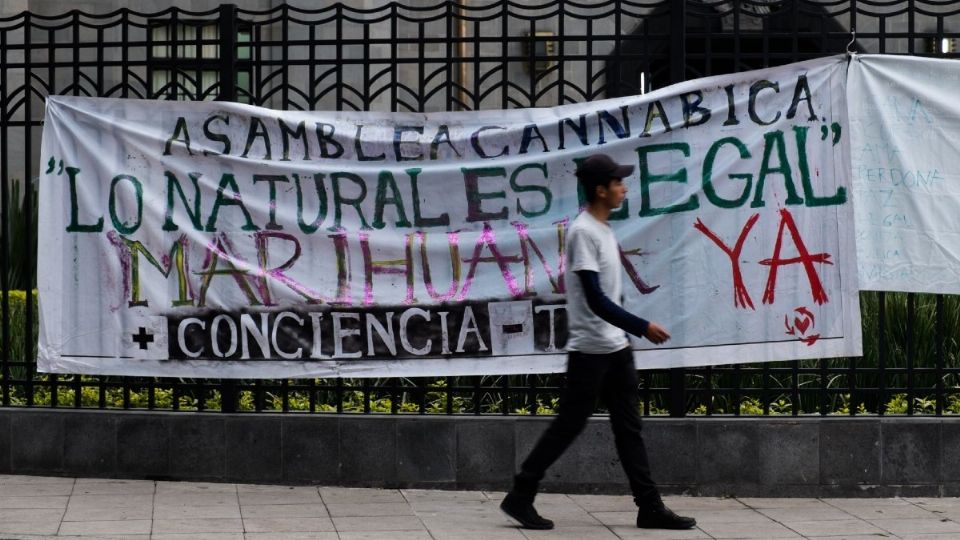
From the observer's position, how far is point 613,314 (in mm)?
6031

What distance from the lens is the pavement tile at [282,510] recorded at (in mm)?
6855

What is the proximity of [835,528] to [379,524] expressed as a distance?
2295 millimetres

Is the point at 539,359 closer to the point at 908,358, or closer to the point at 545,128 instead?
the point at 545,128

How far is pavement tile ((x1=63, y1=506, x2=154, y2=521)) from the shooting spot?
6.70 m

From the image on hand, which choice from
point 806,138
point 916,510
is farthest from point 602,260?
point 916,510

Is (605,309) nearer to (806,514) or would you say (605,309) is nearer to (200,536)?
(806,514)

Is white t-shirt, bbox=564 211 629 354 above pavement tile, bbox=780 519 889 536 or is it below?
above

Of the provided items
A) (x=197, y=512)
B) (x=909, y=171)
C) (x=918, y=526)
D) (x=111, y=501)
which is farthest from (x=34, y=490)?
(x=909, y=171)

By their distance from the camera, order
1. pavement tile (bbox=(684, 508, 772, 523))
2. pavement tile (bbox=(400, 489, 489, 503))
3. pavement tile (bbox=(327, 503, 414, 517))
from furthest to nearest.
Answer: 1. pavement tile (bbox=(400, 489, 489, 503))
2. pavement tile (bbox=(327, 503, 414, 517))
3. pavement tile (bbox=(684, 508, 772, 523))

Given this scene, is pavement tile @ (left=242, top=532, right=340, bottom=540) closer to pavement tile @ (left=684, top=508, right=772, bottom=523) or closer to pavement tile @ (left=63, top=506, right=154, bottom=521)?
pavement tile @ (left=63, top=506, right=154, bottom=521)

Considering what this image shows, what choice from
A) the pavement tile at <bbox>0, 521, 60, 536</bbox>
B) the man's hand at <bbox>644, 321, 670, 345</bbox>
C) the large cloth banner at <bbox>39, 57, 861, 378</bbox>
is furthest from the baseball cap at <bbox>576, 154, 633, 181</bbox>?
the pavement tile at <bbox>0, 521, 60, 536</bbox>

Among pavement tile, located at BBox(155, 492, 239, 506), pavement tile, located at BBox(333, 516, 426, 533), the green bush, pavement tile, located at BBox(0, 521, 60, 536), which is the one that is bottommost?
pavement tile, located at BBox(333, 516, 426, 533)

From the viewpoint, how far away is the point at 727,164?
24.4ft

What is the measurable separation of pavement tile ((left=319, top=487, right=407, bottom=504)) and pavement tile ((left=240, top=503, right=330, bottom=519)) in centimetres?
19
